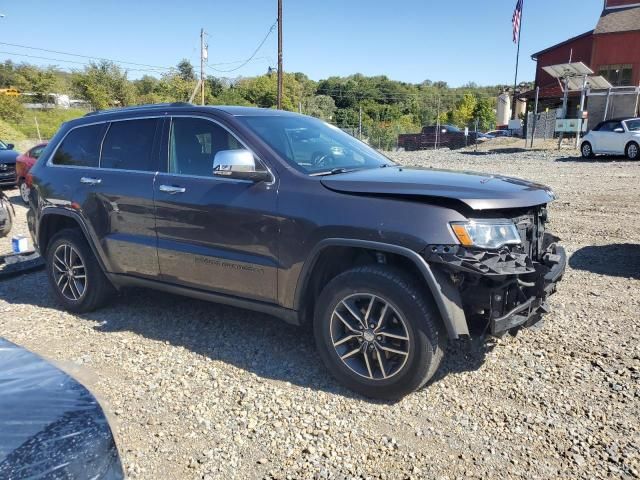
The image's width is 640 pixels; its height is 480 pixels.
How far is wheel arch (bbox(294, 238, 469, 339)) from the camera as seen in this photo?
10.1 feet

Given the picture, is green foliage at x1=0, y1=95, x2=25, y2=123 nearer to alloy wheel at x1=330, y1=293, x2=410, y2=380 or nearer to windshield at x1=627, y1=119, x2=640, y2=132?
windshield at x1=627, y1=119, x2=640, y2=132

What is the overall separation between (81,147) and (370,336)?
348 centimetres

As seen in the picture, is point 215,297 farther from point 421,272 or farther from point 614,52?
point 614,52

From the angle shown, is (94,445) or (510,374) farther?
(510,374)

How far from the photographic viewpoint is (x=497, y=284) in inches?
123

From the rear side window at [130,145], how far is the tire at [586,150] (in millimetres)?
19447

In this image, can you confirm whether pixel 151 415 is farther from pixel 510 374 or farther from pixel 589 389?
pixel 589 389

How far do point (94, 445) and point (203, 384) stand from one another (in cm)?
190

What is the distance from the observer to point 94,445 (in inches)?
70.9

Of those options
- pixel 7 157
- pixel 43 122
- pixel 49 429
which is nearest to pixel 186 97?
pixel 43 122

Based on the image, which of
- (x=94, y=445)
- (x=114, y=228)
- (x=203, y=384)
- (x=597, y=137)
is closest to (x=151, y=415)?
(x=203, y=384)

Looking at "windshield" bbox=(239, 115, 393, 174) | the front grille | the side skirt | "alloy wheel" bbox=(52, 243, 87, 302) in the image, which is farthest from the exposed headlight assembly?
"alloy wheel" bbox=(52, 243, 87, 302)

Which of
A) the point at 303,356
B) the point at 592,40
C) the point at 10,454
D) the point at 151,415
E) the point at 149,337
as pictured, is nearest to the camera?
the point at 10,454

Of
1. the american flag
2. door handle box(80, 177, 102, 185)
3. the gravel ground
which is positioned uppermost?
the american flag
